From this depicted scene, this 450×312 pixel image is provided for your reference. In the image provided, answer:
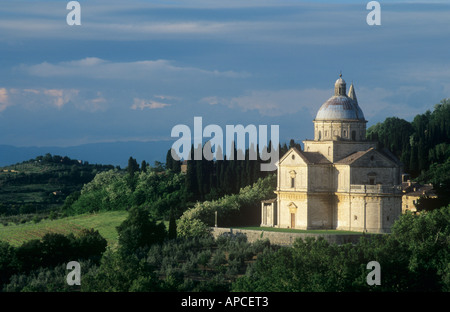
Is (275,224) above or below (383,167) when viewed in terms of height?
below

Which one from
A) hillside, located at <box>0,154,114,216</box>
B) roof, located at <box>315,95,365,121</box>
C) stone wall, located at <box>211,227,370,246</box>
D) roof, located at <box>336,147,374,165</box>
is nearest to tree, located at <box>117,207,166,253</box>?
stone wall, located at <box>211,227,370,246</box>

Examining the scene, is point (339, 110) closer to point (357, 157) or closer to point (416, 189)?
point (357, 157)

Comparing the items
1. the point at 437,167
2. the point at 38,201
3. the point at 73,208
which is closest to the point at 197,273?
the point at 437,167

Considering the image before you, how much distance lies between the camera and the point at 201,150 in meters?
85.4

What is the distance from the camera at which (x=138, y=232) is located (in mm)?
60594

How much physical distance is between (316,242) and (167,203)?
101 ft

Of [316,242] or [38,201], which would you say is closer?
[316,242]

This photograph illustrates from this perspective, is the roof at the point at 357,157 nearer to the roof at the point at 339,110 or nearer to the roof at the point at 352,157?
the roof at the point at 352,157

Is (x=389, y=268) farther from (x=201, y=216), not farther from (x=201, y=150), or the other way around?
(x=201, y=150)

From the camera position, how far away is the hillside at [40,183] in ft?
380

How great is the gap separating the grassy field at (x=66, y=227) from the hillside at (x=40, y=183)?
61.6 ft
